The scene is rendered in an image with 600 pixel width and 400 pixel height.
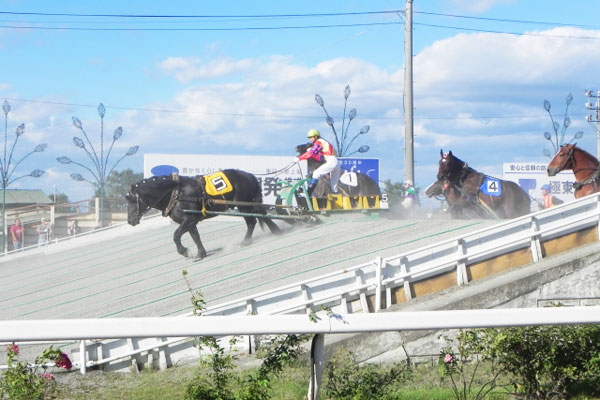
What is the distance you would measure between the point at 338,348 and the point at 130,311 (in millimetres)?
12883

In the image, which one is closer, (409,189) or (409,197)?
(409,197)

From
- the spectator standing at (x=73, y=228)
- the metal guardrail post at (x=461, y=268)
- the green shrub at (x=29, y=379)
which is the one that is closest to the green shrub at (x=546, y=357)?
the green shrub at (x=29, y=379)

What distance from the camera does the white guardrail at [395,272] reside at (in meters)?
13.6

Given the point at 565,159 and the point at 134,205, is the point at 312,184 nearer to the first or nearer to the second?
the point at 134,205

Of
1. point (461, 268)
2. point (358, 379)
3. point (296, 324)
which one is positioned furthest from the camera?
point (461, 268)

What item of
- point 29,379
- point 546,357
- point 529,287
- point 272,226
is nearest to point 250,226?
point 272,226

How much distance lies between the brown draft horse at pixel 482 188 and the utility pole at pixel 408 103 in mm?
5421

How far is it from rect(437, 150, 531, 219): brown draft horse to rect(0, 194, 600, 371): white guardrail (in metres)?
7.26

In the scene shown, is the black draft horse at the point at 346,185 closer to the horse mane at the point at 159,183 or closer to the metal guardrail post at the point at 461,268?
the horse mane at the point at 159,183

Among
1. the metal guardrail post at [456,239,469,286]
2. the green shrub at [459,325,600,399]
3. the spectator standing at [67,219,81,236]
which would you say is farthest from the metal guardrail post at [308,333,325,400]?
the spectator standing at [67,219,81,236]

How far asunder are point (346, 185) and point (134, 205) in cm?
668

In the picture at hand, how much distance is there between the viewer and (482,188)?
22078 mm

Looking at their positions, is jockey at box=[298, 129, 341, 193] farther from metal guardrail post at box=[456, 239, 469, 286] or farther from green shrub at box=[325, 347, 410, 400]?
green shrub at box=[325, 347, 410, 400]

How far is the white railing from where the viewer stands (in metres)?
3.73
